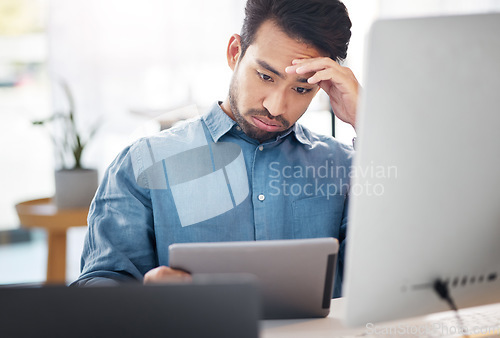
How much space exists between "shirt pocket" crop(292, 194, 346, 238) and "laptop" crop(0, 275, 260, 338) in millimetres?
870

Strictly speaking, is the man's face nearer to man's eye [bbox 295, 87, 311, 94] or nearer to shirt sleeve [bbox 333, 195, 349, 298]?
man's eye [bbox 295, 87, 311, 94]

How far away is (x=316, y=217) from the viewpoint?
4.58ft

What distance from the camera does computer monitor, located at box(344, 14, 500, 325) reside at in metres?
0.60

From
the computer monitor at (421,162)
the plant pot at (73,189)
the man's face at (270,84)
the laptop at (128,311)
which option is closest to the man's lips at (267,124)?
the man's face at (270,84)

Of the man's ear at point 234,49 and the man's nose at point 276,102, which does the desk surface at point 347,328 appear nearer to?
the man's nose at point 276,102

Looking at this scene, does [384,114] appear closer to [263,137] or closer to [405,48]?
[405,48]

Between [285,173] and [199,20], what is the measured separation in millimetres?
1807

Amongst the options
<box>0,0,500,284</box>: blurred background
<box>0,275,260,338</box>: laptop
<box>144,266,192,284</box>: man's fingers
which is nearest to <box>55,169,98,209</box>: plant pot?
<box>0,0,500,284</box>: blurred background

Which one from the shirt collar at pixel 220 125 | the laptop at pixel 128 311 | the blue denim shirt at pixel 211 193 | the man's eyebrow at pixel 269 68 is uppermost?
the man's eyebrow at pixel 269 68

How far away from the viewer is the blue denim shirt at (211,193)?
4.19ft

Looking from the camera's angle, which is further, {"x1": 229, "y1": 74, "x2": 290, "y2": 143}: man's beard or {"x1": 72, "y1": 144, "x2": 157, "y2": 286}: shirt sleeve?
{"x1": 229, "y1": 74, "x2": 290, "y2": 143}: man's beard

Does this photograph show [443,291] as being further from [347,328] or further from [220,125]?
[220,125]

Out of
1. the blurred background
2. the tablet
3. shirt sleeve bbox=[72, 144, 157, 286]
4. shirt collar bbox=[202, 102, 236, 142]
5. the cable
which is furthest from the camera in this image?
the blurred background

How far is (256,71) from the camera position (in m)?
1.32
